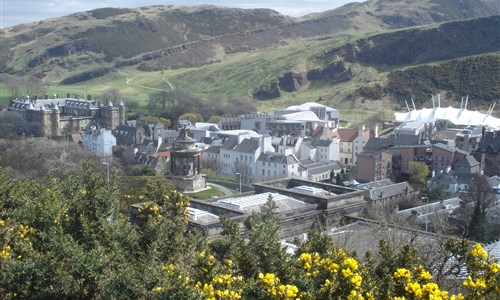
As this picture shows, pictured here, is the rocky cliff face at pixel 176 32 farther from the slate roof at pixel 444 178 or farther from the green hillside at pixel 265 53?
the slate roof at pixel 444 178

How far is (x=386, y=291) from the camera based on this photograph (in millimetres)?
6680

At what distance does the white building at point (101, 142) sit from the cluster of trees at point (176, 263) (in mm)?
42404

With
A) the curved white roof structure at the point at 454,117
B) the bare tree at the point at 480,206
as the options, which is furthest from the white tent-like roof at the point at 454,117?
the bare tree at the point at 480,206

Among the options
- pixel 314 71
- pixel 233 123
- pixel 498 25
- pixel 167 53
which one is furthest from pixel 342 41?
pixel 233 123

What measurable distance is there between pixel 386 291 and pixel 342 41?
11664cm

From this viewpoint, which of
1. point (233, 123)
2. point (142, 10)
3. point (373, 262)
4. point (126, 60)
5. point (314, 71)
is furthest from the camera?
point (142, 10)

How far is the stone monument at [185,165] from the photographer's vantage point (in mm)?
37562

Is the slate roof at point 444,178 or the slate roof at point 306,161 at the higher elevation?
the slate roof at point 444,178

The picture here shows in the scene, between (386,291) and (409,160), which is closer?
(386,291)

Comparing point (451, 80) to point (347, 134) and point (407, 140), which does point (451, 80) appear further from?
point (407, 140)

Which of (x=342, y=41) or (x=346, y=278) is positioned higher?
(x=342, y=41)

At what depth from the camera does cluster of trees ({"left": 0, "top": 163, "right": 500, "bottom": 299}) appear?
21.9 feet

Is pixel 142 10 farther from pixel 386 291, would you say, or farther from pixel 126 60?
pixel 386 291

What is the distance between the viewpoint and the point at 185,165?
1512 inches
